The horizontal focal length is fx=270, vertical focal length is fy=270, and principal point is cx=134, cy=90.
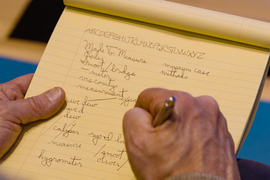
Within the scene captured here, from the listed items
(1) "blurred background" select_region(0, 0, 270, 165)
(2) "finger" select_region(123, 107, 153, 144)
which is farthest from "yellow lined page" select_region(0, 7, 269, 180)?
(1) "blurred background" select_region(0, 0, 270, 165)

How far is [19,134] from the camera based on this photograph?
0.52 meters

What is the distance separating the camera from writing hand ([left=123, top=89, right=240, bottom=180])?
36 cm

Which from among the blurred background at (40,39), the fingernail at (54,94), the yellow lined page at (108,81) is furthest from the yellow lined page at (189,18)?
the blurred background at (40,39)

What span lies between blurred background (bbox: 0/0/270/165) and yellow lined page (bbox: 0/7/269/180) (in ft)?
1.28

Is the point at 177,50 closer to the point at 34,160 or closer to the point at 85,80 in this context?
the point at 85,80

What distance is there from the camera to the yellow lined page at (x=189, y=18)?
1.81 ft

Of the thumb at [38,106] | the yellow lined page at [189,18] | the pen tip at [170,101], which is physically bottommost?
the thumb at [38,106]

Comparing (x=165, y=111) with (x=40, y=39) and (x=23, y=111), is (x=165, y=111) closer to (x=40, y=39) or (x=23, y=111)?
(x=23, y=111)

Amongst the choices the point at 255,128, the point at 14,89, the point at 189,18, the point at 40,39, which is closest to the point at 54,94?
the point at 14,89

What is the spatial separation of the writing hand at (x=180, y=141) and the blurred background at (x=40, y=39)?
565 mm

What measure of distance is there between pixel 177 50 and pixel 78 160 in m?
0.30

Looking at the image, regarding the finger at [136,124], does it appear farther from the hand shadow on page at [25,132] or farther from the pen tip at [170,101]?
the hand shadow on page at [25,132]

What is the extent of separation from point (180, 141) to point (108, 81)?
0.23 m

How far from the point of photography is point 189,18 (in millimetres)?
562
